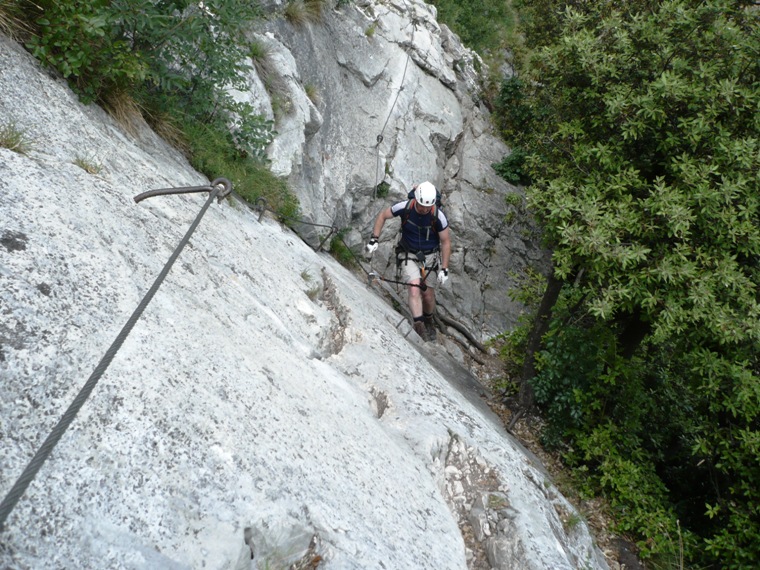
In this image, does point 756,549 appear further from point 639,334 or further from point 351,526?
point 351,526

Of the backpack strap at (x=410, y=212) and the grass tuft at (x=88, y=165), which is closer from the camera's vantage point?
the grass tuft at (x=88, y=165)

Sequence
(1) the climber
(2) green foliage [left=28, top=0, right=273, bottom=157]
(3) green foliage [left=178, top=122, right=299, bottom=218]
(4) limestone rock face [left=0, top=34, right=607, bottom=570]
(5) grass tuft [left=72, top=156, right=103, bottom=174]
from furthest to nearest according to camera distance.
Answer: (1) the climber → (3) green foliage [left=178, top=122, right=299, bottom=218] → (2) green foliage [left=28, top=0, right=273, bottom=157] → (5) grass tuft [left=72, top=156, right=103, bottom=174] → (4) limestone rock face [left=0, top=34, right=607, bottom=570]

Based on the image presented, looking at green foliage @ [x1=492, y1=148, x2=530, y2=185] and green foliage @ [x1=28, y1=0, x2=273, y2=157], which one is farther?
green foliage @ [x1=492, y1=148, x2=530, y2=185]

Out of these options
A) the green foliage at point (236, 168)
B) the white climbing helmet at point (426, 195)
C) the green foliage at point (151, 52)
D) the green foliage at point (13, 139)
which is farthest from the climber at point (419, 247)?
the green foliage at point (13, 139)

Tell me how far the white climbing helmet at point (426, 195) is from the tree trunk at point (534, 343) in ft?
6.74

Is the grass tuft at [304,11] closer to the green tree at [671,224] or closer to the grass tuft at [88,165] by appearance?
the green tree at [671,224]

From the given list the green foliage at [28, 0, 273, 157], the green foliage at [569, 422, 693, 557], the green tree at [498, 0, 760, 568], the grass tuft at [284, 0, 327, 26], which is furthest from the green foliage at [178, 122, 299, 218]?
the green foliage at [569, 422, 693, 557]

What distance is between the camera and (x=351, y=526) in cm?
285

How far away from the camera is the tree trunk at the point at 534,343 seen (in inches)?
319

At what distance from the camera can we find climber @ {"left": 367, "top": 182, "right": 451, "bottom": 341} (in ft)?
27.9

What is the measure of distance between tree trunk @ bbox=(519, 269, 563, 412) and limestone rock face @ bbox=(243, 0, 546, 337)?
9.07 feet

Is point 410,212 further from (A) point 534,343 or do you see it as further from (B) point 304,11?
(B) point 304,11

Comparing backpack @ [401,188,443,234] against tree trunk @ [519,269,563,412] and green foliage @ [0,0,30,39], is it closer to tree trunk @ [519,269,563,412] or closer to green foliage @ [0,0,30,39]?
tree trunk @ [519,269,563,412]

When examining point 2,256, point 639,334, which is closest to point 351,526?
point 2,256
